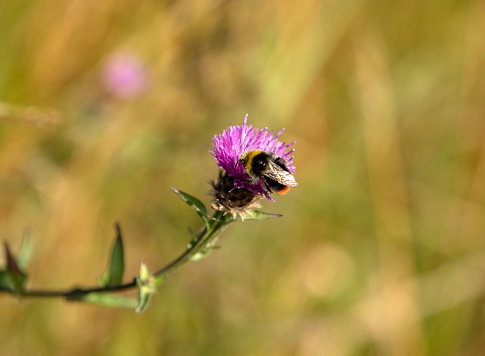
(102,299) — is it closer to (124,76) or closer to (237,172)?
(237,172)

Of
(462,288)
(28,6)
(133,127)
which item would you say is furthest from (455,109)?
(28,6)

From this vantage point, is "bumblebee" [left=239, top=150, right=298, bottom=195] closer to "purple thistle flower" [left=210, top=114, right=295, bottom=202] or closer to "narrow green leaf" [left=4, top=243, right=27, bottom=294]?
"purple thistle flower" [left=210, top=114, right=295, bottom=202]

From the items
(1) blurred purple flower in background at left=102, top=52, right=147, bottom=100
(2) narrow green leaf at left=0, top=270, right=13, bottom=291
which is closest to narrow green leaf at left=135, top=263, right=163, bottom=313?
(2) narrow green leaf at left=0, top=270, right=13, bottom=291

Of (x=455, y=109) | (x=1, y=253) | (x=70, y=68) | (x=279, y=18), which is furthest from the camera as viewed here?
(x=455, y=109)

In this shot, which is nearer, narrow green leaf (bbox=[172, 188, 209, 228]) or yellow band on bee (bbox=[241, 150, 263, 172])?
narrow green leaf (bbox=[172, 188, 209, 228])

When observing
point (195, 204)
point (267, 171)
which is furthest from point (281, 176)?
point (195, 204)

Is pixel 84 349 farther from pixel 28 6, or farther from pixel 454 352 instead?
pixel 454 352

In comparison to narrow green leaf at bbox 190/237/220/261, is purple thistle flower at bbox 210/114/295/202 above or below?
above
